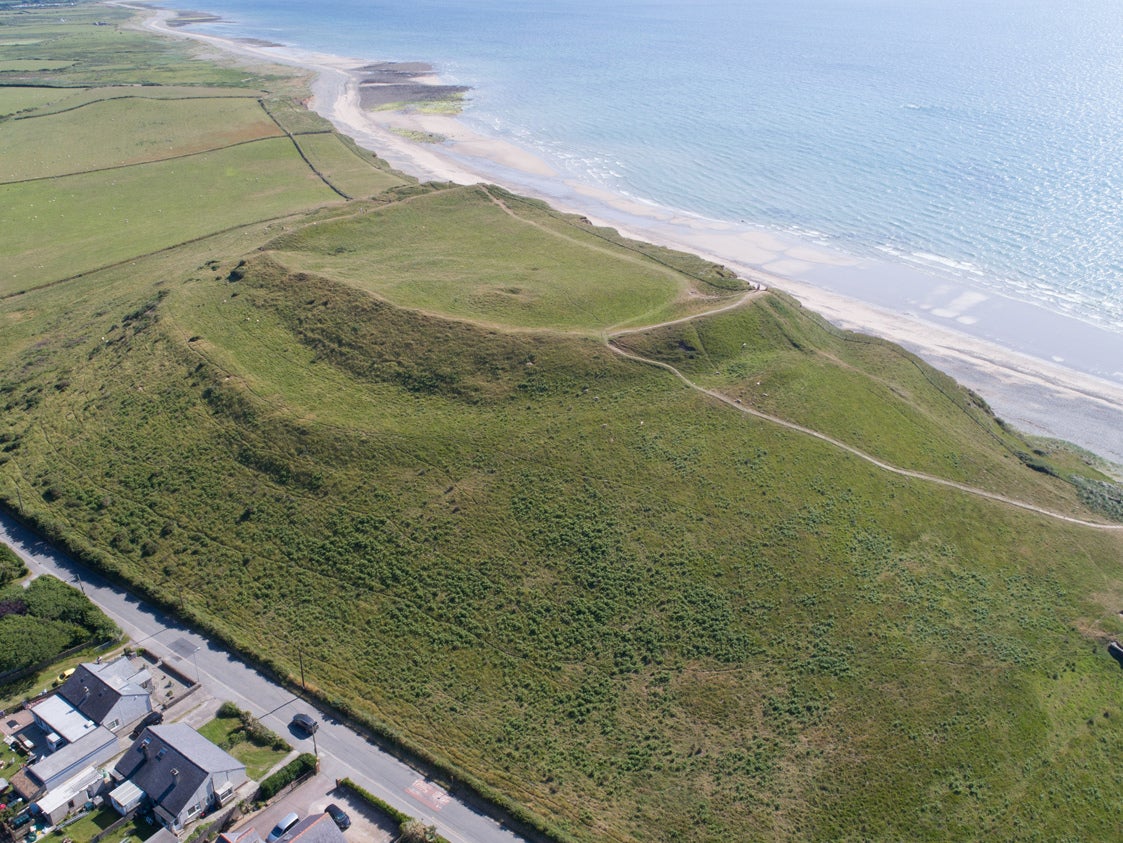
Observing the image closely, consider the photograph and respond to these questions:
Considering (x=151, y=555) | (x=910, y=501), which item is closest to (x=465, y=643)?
(x=151, y=555)

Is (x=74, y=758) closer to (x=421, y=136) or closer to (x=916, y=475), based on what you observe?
(x=916, y=475)

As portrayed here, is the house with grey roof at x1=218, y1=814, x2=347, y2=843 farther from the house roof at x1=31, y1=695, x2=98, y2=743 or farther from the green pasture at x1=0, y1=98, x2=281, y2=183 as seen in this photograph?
the green pasture at x1=0, y1=98, x2=281, y2=183

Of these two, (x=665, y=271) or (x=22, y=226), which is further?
(x=22, y=226)

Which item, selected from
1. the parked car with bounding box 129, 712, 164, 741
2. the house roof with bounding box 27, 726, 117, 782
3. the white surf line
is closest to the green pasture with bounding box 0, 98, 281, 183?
the parked car with bounding box 129, 712, 164, 741

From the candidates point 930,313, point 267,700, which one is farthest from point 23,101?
point 930,313

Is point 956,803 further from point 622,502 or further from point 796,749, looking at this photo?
point 622,502

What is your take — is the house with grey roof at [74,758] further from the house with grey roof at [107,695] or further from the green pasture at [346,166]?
the green pasture at [346,166]
